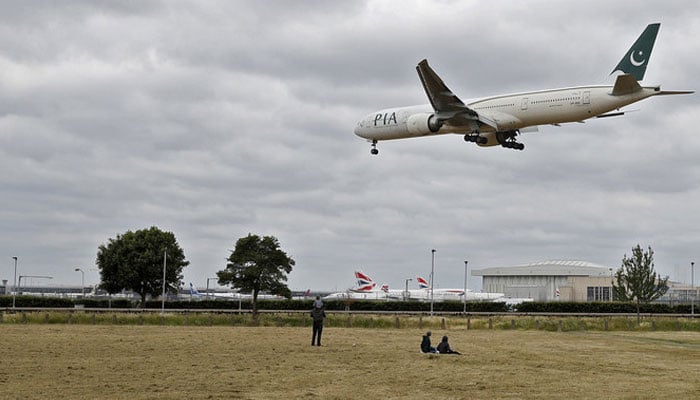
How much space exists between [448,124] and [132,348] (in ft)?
78.0

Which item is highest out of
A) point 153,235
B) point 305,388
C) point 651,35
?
point 651,35

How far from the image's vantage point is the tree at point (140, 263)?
3529 inches

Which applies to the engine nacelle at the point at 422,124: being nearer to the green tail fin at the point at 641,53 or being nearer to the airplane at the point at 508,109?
the airplane at the point at 508,109

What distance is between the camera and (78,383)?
21.1m

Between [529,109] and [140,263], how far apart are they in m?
51.9

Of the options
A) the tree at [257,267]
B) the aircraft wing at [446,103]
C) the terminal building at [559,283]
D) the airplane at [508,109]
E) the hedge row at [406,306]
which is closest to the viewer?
the airplane at [508,109]

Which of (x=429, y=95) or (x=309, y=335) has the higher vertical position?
(x=429, y=95)

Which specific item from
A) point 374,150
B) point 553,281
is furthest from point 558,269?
point 374,150

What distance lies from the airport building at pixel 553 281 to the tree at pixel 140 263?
181 ft

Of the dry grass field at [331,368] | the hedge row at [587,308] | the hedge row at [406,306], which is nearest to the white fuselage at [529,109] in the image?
the dry grass field at [331,368]

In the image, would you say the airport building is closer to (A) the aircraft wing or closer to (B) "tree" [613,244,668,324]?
(B) "tree" [613,244,668,324]

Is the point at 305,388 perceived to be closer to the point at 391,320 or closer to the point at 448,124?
the point at 448,124

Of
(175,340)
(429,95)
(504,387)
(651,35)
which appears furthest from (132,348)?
(651,35)

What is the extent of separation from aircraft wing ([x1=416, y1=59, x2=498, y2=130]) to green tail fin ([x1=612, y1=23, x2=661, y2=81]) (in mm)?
7173
